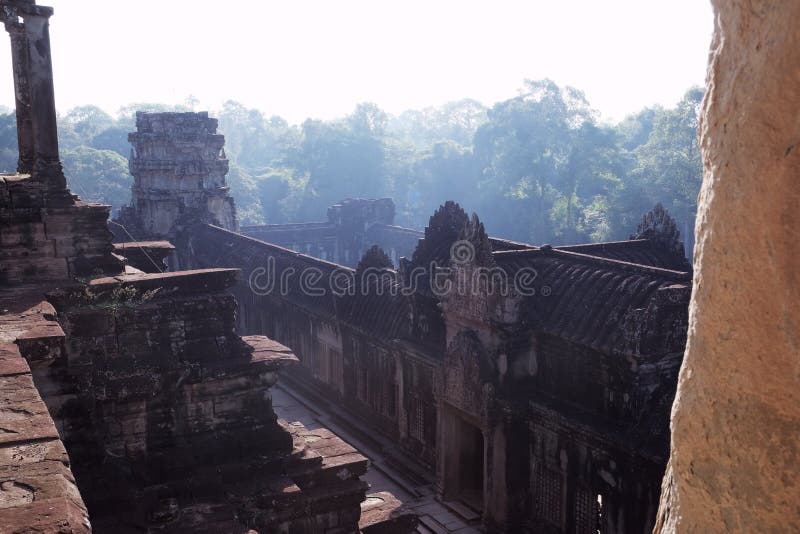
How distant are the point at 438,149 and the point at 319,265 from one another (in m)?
41.9

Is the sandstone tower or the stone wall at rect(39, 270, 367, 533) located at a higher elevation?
the sandstone tower

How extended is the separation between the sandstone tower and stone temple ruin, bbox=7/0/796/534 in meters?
14.6

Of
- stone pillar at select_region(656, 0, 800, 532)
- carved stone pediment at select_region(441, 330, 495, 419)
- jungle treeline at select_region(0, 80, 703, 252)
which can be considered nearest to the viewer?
stone pillar at select_region(656, 0, 800, 532)

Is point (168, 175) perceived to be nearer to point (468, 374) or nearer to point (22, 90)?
point (22, 90)

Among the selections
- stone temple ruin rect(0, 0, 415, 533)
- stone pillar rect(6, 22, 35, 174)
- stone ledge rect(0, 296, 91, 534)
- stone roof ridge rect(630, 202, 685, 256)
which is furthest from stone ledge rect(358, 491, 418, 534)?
stone roof ridge rect(630, 202, 685, 256)

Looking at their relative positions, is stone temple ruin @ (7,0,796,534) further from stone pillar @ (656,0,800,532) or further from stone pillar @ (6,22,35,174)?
stone pillar @ (656,0,800,532)

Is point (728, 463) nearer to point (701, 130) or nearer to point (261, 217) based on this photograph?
point (701, 130)

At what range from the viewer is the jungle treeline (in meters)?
44.0

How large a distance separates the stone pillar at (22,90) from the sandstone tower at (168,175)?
17.9 m

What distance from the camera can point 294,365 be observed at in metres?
8.53

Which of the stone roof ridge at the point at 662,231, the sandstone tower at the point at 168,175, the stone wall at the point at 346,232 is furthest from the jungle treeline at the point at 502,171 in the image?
the stone roof ridge at the point at 662,231

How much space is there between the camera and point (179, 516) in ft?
22.6

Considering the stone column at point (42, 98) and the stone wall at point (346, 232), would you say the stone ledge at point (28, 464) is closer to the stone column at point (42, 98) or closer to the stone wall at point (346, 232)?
the stone column at point (42, 98)

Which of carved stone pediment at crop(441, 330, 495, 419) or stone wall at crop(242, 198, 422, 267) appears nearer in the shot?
carved stone pediment at crop(441, 330, 495, 419)
